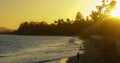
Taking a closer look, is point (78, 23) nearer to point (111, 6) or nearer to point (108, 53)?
point (111, 6)

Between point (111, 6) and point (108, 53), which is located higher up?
point (111, 6)

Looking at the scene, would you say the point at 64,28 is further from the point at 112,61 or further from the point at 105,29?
the point at 112,61

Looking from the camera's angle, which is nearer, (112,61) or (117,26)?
(112,61)

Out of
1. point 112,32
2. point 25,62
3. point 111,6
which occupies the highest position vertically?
point 111,6

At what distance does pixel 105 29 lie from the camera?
1821 inches

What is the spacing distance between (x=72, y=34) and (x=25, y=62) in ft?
519

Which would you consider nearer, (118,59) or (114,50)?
(118,59)

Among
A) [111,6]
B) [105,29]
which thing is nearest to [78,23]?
[111,6]

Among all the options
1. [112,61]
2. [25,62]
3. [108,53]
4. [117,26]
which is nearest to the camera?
[112,61]

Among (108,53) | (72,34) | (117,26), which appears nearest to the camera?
(108,53)

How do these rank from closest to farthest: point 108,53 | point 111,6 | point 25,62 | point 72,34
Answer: point 108,53 < point 25,62 < point 111,6 < point 72,34

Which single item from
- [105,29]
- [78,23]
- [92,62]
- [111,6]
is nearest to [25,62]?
[92,62]

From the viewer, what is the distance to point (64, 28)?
647 feet

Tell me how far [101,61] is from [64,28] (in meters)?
167
